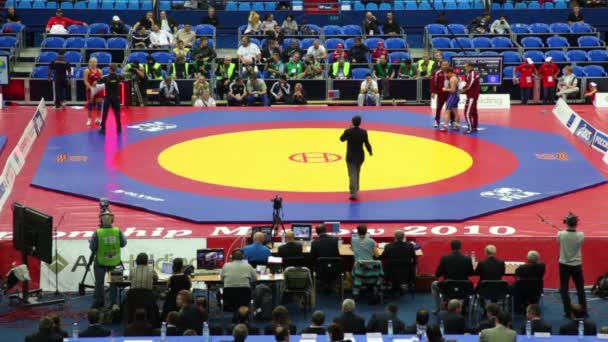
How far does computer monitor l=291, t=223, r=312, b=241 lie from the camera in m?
19.5

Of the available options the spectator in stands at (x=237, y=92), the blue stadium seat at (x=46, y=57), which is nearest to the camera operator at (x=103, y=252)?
the spectator in stands at (x=237, y=92)

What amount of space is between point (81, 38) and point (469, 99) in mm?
12884

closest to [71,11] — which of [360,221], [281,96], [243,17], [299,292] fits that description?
[243,17]

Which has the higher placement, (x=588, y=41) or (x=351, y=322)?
(x=588, y=41)

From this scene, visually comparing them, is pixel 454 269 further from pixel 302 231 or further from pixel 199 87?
pixel 199 87

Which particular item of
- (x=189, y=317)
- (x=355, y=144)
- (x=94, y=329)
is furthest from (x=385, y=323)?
(x=355, y=144)

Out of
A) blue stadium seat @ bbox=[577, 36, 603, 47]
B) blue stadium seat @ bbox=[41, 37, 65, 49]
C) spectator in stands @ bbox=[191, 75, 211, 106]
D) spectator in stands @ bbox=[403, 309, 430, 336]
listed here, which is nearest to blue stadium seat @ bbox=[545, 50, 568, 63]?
blue stadium seat @ bbox=[577, 36, 603, 47]

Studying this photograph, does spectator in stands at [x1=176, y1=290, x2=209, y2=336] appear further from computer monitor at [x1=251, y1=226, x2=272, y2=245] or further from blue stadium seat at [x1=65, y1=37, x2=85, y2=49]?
blue stadium seat at [x1=65, y1=37, x2=85, y2=49]

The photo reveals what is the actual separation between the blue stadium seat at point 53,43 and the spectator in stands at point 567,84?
1388cm

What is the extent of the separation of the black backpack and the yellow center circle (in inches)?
205

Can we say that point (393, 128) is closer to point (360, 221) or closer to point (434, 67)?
point (434, 67)

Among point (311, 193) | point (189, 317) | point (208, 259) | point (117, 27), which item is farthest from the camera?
point (117, 27)

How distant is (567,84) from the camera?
107 ft

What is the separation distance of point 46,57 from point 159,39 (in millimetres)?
3234
